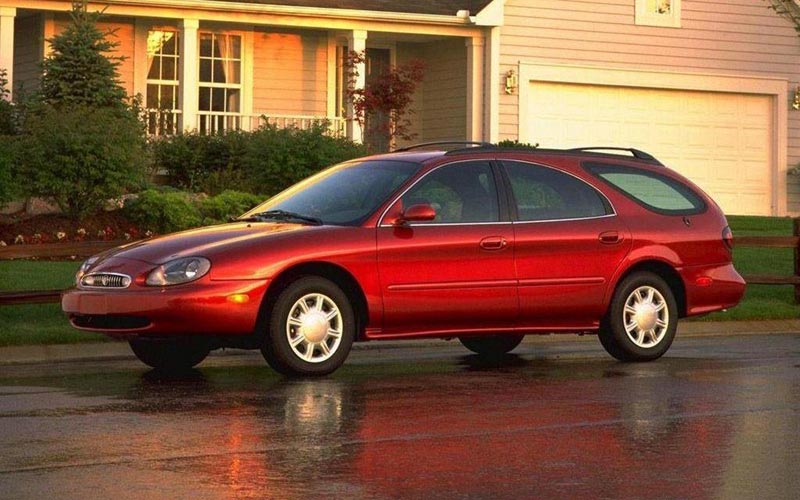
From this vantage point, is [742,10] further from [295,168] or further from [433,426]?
[433,426]

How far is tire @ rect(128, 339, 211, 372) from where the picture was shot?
12.3 m

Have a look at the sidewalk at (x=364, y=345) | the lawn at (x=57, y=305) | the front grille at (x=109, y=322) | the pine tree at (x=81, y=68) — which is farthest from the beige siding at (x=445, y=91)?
the front grille at (x=109, y=322)

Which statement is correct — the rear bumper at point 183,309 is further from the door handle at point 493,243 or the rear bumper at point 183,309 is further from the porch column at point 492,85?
the porch column at point 492,85

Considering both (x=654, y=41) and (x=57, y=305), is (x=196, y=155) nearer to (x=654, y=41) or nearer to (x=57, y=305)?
(x=654, y=41)

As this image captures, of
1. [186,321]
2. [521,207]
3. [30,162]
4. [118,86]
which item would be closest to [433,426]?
[186,321]

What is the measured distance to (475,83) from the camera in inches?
1164

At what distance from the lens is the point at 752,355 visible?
13.5 metres

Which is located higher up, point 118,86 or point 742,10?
point 742,10

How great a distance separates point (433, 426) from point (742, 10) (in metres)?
24.2

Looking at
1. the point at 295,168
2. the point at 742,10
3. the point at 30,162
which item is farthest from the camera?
the point at 742,10

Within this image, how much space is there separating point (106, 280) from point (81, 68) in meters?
14.4

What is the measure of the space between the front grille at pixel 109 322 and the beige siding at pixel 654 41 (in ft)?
60.6

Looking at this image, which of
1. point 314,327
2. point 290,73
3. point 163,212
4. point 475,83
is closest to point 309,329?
point 314,327

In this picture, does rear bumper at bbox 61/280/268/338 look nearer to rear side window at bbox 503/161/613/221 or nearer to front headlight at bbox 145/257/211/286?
front headlight at bbox 145/257/211/286
